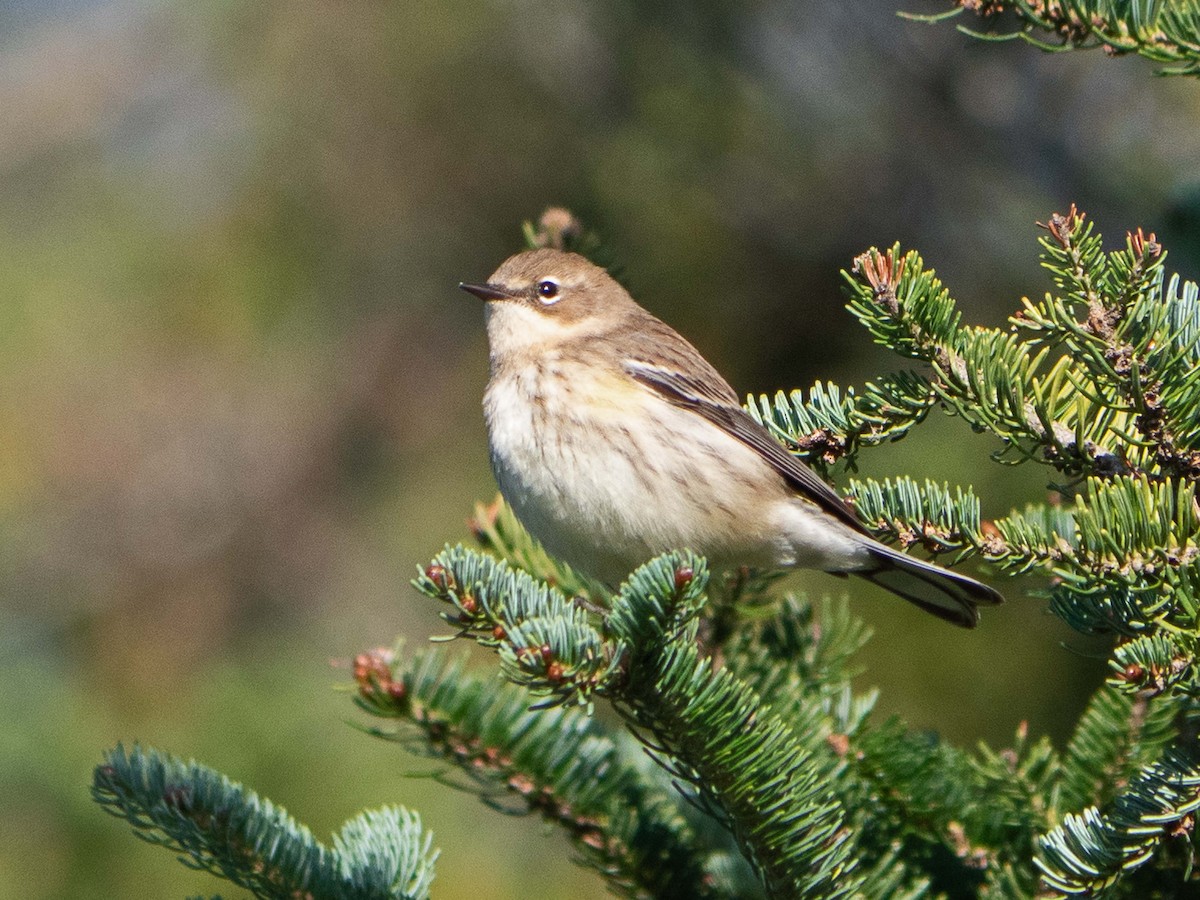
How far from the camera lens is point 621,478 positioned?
3848mm

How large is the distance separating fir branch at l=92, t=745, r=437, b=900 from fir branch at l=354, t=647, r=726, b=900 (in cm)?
31

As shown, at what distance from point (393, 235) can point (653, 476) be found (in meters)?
2.23

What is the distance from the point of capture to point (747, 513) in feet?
12.9

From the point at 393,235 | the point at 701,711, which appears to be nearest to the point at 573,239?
the point at 701,711

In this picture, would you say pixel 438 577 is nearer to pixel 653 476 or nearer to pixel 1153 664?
pixel 1153 664

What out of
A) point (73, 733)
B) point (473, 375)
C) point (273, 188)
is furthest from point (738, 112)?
point (73, 733)

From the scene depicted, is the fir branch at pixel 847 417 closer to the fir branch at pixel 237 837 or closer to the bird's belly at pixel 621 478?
the bird's belly at pixel 621 478

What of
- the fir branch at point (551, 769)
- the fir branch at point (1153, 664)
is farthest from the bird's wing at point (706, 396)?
the fir branch at point (1153, 664)

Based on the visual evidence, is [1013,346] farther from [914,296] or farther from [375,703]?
[375,703]

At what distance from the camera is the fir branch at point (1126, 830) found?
2.14 meters

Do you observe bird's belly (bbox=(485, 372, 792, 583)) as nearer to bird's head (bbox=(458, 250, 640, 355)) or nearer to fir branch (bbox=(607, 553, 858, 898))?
bird's head (bbox=(458, 250, 640, 355))

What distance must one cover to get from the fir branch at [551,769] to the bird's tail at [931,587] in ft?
3.96

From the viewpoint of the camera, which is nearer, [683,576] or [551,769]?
[683,576]

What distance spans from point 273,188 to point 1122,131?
368cm
